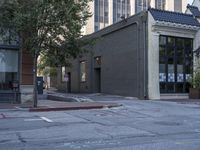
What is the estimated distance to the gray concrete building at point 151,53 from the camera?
96.3 feet

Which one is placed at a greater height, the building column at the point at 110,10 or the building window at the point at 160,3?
the building window at the point at 160,3

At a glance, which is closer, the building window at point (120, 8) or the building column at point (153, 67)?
the building column at point (153, 67)

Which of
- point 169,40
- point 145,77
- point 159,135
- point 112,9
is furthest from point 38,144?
point 112,9

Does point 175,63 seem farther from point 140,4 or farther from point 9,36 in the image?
point 140,4

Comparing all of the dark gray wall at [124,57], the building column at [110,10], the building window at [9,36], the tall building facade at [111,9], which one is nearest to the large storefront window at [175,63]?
the dark gray wall at [124,57]

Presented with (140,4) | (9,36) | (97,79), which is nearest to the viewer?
(9,36)

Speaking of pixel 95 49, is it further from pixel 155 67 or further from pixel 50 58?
pixel 50 58

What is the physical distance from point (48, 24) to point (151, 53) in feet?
36.7

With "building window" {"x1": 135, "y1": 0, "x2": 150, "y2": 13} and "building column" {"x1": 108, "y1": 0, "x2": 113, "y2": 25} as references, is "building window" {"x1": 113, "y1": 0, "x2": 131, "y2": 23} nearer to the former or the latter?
"building column" {"x1": 108, "y1": 0, "x2": 113, "y2": 25}

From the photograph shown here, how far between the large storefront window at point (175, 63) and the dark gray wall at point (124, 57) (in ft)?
5.27

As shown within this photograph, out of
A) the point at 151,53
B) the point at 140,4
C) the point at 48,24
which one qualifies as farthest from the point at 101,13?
the point at 48,24

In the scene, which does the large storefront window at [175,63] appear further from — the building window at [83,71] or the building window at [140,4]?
the building window at [140,4]

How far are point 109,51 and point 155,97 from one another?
24.2 ft

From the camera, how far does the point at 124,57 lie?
106 feet
